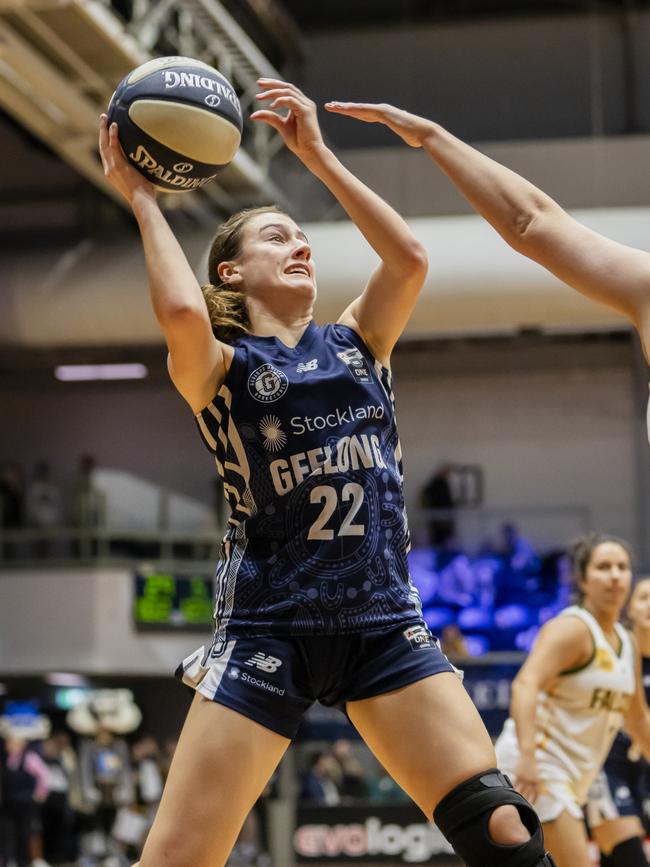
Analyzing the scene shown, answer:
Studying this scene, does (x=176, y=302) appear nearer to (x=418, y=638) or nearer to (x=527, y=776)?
(x=418, y=638)

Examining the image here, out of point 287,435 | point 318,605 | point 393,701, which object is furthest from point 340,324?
point 393,701

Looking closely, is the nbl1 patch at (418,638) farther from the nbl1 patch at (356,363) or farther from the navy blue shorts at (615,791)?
the navy blue shorts at (615,791)

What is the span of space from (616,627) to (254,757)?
2878 millimetres

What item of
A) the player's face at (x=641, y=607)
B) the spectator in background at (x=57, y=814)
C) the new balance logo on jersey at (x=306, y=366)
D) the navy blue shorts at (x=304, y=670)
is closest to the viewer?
the navy blue shorts at (x=304, y=670)

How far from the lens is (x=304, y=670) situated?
314 cm

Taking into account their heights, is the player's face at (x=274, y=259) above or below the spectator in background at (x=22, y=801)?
above

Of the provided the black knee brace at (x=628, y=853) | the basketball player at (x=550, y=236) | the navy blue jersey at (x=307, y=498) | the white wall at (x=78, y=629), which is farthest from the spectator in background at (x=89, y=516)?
the basketball player at (x=550, y=236)

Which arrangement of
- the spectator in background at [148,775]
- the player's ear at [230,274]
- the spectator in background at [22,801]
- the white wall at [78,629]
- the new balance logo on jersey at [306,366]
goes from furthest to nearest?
the white wall at [78,629] → the spectator in background at [148,775] → the spectator in background at [22,801] → the player's ear at [230,274] → the new balance logo on jersey at [306,366]

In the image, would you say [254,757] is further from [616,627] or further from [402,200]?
[402,200]

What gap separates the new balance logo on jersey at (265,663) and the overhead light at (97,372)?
667 inches

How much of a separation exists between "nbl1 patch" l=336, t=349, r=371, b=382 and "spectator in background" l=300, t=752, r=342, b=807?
965 cm

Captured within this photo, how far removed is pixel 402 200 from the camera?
16.1 m

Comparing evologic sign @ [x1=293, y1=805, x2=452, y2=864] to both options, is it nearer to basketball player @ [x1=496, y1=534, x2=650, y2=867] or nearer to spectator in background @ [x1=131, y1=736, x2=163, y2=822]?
spectator in background @ [x1=131, y1=736, x2=163, y2=822]

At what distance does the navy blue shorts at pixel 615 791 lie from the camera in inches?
235
